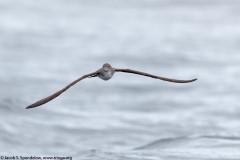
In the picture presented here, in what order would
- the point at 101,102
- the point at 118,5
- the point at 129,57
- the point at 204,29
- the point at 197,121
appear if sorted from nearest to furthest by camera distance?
the point at 197,121, the point at 101,102, the point at 129,57, the point at 204,29, the point at 118,5

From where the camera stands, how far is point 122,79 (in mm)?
38469

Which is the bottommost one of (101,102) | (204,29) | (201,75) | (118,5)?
(101,102)

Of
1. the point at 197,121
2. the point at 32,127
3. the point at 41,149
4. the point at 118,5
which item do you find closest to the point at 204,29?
the point at 118,5

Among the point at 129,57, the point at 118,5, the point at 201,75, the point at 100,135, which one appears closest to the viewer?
the point at 100,135

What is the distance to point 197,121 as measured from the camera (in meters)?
31.9

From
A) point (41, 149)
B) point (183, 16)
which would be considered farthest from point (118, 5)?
point (41, 149)

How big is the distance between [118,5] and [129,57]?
17.9 meters

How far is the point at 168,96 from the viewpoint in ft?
117

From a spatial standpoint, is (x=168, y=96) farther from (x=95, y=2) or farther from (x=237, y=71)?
(x=95, y=2)

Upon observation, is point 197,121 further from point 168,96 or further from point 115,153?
point 115,153

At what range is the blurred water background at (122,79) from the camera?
2700 centimetres

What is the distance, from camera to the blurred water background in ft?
88.6

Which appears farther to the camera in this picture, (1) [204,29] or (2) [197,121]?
(1) [204,29]

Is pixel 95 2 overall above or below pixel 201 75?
above
